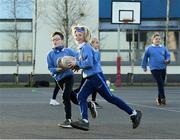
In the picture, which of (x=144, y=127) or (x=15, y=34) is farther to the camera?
(x=15, y=34)

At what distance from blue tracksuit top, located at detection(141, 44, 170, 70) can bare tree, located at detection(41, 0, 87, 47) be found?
17393mm

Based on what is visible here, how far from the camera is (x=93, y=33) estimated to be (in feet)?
112

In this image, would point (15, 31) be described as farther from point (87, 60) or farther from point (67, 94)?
point (87, 60)

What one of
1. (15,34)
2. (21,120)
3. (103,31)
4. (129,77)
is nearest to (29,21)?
(15,34)

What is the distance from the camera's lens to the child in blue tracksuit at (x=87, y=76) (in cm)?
972

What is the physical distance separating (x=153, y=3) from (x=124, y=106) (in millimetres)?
24761

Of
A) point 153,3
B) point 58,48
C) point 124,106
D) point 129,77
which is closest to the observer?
point 124,106

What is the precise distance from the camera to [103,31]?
34938mm

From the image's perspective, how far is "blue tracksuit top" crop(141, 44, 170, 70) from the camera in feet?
50.5

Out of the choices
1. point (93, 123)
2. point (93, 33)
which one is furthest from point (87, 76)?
point (93, 33)

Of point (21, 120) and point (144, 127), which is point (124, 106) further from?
point (21, 120)

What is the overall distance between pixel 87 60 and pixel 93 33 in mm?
24571

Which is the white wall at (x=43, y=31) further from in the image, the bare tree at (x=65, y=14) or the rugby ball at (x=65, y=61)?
the rugby ball at (x=65, y=61)

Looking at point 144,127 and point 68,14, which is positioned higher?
point 68,14
